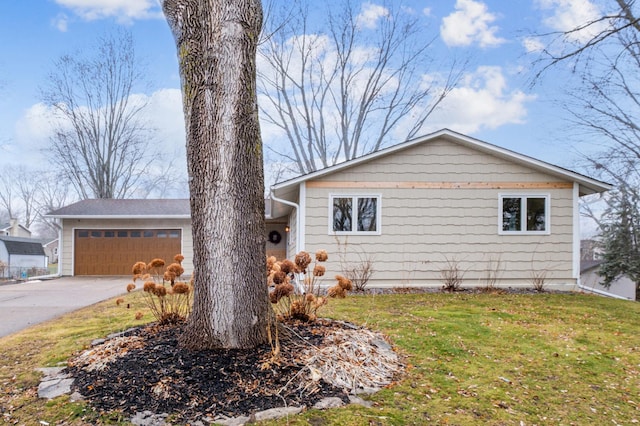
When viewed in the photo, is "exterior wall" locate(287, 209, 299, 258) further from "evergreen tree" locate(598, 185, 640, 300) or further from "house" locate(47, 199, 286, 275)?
"evergreen tree" locate(598, 185, 640, 300)

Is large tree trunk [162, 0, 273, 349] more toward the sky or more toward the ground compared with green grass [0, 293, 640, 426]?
more toward the sky

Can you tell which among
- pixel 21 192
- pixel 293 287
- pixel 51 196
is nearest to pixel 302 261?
pixel 293 287

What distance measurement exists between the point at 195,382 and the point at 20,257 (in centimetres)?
2189

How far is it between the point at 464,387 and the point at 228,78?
336 cm

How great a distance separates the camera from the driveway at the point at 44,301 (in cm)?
645

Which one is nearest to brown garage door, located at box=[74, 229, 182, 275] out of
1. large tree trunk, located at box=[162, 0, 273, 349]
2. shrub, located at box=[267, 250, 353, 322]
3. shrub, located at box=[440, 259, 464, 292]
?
shrub, located at box=[440, 259, 464, 292]

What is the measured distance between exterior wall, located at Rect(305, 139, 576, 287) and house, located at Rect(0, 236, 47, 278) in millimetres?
13799

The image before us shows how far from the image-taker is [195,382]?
2881 mm

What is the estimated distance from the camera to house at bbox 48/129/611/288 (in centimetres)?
934

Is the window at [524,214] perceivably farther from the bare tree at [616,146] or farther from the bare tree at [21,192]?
the bare tree at [21,192]

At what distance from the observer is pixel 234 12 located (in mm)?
3471

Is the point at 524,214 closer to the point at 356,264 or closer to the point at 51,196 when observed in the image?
the point at 356,264

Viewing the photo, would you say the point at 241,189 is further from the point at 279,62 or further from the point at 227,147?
the point at 279,62

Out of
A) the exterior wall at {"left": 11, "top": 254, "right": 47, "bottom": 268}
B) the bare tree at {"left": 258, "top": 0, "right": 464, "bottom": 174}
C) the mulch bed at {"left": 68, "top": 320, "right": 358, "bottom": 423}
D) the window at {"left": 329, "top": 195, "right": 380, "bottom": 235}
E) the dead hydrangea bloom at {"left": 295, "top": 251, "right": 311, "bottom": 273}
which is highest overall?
the bare tree at {"left": 258, "top": 0, "right": 464, "bottom": 174}
